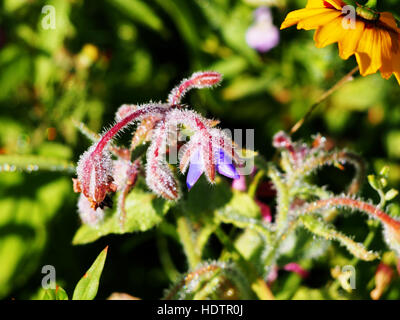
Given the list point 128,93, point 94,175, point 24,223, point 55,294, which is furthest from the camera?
point 128,93

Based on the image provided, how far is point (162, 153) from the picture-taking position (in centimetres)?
109

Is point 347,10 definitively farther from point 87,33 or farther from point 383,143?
point 87,33

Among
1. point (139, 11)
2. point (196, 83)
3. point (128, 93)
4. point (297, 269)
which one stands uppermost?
point (139, 11)

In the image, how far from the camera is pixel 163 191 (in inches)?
43.1

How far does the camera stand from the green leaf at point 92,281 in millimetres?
1054

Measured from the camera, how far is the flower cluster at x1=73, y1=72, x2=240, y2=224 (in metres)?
1.03

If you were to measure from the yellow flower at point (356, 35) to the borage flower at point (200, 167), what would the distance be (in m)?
0.35

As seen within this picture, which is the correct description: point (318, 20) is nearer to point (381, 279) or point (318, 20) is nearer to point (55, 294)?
point (381, 279)

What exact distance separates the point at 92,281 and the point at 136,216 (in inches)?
10.5

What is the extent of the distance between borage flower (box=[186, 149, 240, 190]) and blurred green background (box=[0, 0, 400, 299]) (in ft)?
2.98

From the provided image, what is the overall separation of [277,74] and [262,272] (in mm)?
1413

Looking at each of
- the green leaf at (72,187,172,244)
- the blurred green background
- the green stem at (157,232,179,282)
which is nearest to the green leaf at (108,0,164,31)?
the blurred green background

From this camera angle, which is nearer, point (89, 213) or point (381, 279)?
point (89, 213)

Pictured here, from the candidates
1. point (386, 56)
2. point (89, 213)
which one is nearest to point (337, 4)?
point (386, 56)
